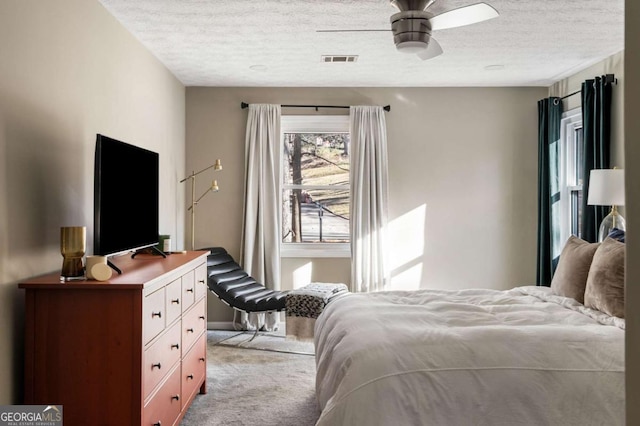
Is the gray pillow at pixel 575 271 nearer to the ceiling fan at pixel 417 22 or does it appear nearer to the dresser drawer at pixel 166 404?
the ceiling fan at pixel 417 22

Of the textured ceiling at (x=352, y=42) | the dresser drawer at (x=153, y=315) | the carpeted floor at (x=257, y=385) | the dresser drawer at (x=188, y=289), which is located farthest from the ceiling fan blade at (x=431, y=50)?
the carpeted floor at (x=257, y=385)

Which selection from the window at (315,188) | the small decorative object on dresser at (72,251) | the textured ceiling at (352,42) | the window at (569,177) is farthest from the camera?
the window at (315,188)

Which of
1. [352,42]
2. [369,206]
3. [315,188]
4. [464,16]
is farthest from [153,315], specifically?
[315,188]

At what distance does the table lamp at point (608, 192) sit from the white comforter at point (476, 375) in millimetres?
1547

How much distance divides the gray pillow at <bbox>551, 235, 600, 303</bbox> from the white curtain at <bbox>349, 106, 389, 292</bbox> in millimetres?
2393

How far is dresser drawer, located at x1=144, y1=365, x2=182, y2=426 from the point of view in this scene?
2.42 m

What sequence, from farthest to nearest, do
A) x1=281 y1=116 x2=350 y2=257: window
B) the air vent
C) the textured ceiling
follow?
1. x1=281 y1=116 x2=350 y2=257: window
2. the air vent
3. the textured ceiling

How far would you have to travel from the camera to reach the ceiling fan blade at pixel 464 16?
2.76 meters

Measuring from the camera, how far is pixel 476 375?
213 cm

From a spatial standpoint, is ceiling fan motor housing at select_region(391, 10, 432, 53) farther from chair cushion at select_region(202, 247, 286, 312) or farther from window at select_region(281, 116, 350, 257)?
window at select_region(281, 116, 350, 257)

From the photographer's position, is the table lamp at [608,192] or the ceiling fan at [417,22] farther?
the table lamp at [608,192]
